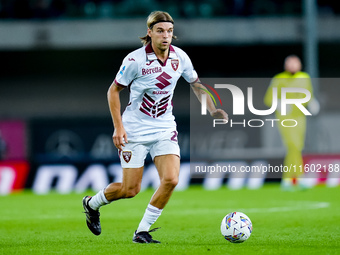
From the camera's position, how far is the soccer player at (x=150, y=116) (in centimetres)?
691

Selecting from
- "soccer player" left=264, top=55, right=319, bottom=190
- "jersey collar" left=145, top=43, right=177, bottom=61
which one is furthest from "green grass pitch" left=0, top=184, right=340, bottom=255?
"jersey collar" left=145, top=43, right=177, bottom=61

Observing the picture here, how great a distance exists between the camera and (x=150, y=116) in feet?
23.4

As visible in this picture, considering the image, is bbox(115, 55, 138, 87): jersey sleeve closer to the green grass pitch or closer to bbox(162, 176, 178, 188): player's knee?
bbox(162, 176, 178, 188): player's knee

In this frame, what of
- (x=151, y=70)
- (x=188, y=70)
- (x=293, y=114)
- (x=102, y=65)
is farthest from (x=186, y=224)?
(x=102, y=65)

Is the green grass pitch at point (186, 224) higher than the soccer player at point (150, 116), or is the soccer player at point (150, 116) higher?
the soccer player at point (150, 116)

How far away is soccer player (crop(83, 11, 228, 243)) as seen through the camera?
691 centimetres

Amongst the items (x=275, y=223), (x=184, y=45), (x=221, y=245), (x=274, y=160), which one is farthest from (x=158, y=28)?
(x=184, y=45)

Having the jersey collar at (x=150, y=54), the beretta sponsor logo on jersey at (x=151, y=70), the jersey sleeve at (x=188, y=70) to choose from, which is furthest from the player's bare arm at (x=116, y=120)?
the jersey sleeve at (x=188, y=70)

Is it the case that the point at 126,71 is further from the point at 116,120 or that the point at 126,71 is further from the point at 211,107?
the point at 211,107

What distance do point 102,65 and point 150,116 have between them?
20000 mm

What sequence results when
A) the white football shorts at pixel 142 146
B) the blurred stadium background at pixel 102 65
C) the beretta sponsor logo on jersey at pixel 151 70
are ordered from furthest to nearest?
the blurred stadium background at pixel 102 65, the white football shorts at pixel 142 146, the beretta sponsor logo on jersey at pixel 151 70

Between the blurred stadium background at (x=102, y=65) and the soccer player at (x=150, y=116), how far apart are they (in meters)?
9.01

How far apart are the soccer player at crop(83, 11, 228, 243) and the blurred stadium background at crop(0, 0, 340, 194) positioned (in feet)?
29.6

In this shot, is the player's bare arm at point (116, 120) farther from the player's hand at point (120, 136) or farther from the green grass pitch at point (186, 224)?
the green grass pitch at point (186, 224)
